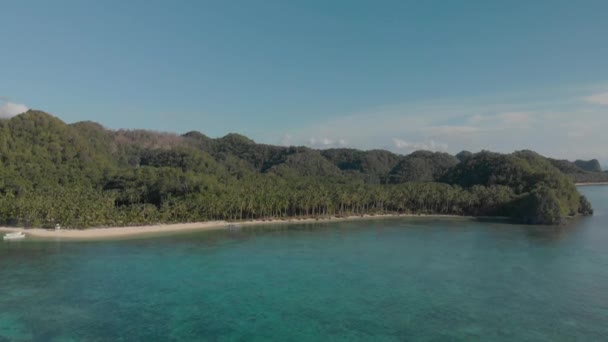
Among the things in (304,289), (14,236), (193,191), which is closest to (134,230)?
(14,236)

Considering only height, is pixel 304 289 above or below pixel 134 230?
below

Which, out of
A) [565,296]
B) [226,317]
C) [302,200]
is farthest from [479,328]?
[302,200]

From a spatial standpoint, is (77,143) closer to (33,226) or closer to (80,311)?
(33,226)

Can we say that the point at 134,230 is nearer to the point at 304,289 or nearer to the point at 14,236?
the point at 14,236

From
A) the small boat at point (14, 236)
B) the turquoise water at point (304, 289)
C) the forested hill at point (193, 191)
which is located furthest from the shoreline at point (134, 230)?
the turquoise water at point (304, 289)

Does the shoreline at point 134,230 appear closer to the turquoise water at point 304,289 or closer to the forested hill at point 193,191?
the forested hill at point 193,191
